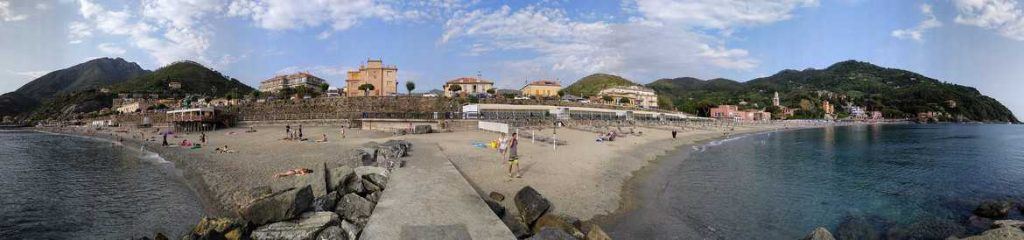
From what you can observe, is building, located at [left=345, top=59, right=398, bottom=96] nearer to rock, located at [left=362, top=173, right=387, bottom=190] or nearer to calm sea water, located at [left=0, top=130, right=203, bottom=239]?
calm sea water, located at [left=0, top=130, right=203, bottom=239]

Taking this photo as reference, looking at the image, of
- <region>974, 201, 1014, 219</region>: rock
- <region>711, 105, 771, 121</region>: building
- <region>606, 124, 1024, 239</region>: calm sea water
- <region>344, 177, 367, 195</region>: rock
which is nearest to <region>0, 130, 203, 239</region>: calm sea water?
<region>344, 177, 367, 195</region>: rock

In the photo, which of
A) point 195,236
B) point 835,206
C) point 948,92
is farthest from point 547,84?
point 948,92

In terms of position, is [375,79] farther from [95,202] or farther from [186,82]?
[186,82]

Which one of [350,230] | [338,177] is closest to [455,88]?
[338,177]

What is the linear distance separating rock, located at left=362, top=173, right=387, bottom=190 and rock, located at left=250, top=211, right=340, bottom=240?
2483 millimetres

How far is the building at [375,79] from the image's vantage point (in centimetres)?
7069

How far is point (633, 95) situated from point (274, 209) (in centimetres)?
10200

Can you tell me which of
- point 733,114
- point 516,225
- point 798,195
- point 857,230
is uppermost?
point 733,114

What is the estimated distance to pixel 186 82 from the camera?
135m

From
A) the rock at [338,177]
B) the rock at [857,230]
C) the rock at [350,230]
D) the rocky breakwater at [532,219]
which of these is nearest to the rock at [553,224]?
the rocky breakwater at [532,219]

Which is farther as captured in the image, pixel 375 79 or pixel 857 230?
pixel 375 79

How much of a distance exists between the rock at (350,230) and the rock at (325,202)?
139cm

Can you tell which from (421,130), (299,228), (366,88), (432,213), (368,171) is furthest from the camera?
(366,88)

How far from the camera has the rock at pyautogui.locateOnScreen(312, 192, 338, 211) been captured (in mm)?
9031
